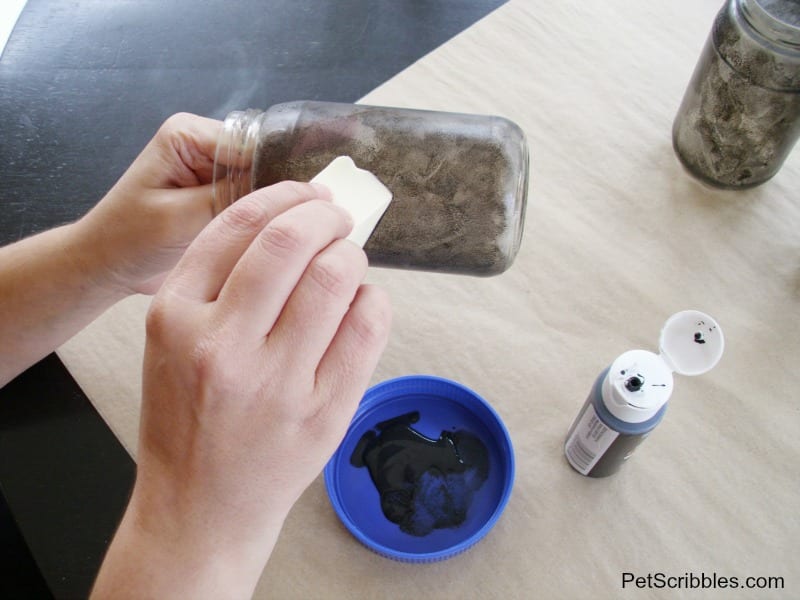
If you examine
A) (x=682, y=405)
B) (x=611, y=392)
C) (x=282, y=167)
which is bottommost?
(x=682, y=405)

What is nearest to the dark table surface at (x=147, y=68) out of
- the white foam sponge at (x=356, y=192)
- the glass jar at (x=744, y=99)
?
the glass jar at (x=744, y=99)

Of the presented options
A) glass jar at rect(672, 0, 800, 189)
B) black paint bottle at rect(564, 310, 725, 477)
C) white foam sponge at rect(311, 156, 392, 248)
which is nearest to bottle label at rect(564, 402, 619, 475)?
black paint bottle at rect(564, 310, 725, 477)

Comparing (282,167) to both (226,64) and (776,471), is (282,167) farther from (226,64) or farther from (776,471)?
(226,64)

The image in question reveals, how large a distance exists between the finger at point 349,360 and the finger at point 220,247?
9 cm

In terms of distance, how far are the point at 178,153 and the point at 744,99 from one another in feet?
2.04

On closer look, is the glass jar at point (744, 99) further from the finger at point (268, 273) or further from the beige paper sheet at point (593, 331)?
the finger at point (268, 273)

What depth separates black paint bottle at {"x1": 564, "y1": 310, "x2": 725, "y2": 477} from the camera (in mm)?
616

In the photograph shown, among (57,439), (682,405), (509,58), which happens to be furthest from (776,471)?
(57,439)

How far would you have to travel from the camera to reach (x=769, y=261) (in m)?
0.88

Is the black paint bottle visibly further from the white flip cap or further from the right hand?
the right hand

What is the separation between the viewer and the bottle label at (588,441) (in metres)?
0.66

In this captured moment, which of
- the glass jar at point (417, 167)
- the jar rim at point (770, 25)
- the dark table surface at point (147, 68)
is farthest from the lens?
the dark table surface at point (147, 68)

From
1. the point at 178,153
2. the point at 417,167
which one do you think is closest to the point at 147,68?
the point at 178,153

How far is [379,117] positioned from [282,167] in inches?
3.9
